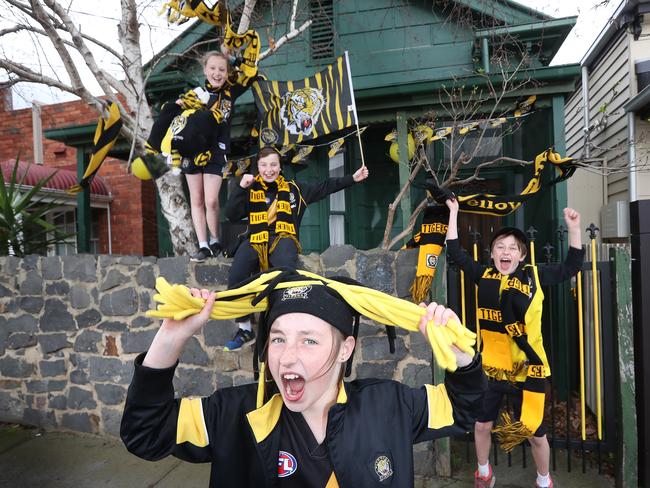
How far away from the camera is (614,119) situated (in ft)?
24.3

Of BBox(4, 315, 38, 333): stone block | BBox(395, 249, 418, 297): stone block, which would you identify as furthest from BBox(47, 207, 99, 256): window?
BBox(395, 249, 418, 297): stone block

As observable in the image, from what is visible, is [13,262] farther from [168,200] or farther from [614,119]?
[614,119]

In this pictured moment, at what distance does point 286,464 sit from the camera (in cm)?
138

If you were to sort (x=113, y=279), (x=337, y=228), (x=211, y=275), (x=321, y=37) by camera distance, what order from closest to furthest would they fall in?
(x=211, y=275), (x=113, y=279), (x=321, y=37), (x=337, y=228)

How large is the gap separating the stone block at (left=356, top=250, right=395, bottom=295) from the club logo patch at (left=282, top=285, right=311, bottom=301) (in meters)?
1.98

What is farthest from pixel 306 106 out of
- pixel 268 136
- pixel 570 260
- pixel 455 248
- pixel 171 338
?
pixel 171 338

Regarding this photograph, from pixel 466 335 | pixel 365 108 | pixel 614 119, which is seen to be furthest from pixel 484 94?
pixel 466 335

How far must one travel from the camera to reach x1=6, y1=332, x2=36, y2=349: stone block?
4418 millimetres

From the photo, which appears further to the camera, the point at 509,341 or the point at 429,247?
the point at 429,247

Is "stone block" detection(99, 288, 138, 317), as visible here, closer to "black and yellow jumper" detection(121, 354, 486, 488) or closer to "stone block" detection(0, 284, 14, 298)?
"stone block" detection(0, 284, 14, 298)

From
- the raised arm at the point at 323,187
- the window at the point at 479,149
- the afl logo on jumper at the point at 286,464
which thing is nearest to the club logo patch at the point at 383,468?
the afl logo on jumper at the point at 286,464

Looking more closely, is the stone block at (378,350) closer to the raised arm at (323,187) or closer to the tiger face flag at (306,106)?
the raised arm at (323,187)

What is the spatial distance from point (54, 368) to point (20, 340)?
52 centimetres

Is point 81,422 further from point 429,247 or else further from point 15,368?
point 429,247
